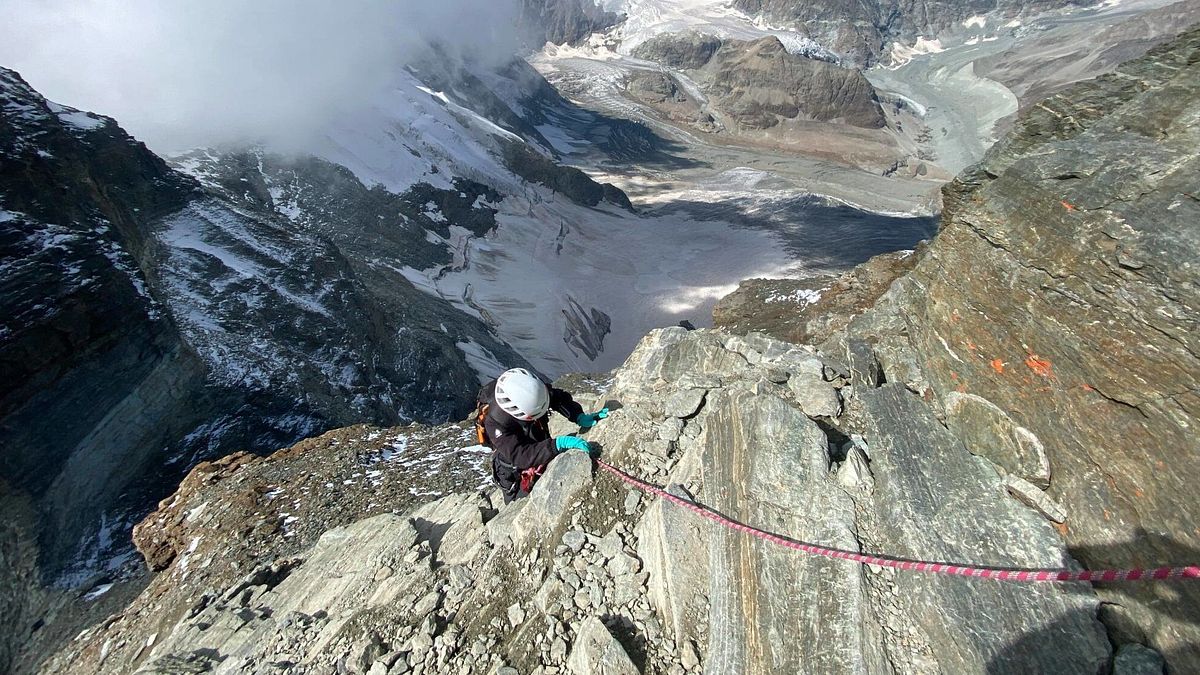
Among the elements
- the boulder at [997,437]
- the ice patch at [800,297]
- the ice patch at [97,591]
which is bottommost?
the ice patch at [800,297]

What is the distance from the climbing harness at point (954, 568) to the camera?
12.1 feet

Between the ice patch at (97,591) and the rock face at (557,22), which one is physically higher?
the rock face at (557,22)

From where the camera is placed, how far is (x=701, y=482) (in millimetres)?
5930

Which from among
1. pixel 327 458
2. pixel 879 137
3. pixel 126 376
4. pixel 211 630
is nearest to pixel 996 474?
pixel 211 630

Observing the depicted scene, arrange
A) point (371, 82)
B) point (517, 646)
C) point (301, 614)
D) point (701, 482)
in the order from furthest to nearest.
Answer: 1. point (371, 82)
2. point (301, 614)
3. point (701, 482)
4. point (517, 646)

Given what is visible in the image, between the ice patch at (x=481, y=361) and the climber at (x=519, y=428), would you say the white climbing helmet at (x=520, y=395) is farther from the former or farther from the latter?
the ice patch at (x=481, y=361)

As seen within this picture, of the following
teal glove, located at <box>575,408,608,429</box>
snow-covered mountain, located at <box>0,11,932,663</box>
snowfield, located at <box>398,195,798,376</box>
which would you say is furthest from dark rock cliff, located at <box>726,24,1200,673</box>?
snowfield, located at <box>398,195,798,376</box>

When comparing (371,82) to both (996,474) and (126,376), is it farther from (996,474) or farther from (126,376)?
(996,474)

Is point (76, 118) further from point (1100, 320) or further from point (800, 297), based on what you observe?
point (800, 297)

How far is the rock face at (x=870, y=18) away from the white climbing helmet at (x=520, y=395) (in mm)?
212257

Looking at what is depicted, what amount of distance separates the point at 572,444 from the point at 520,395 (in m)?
1.11

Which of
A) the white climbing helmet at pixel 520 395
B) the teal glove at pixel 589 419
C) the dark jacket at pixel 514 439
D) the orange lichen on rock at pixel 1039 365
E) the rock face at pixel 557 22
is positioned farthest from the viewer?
the rock face at pixel 557 22

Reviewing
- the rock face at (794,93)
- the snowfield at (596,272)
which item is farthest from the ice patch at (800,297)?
the rock face at (794,93)

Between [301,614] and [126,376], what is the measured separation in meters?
14.2
